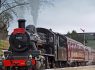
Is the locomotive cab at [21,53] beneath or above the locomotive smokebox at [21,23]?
beneath

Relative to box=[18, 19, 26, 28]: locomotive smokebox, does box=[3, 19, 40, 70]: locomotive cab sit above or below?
below

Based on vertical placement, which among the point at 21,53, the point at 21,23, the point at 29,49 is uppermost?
the point at 21,23

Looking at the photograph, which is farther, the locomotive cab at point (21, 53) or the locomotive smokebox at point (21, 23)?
the locomotive smokebox at point (21, 23)

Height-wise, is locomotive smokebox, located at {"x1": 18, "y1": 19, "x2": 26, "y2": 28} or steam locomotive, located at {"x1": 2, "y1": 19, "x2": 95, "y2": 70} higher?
locomotive smokebox, located at {"x1": 18, "y1": 19, "x2": 26, "y2": 28}

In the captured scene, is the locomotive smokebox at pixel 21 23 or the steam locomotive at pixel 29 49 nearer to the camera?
the steam locomotive at pixel 29 49

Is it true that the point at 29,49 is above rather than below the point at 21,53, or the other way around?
above

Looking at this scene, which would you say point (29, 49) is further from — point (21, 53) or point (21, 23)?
point (21, 23)

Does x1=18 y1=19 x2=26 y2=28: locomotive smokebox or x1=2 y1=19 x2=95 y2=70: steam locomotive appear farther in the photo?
x1=18 y1=19 x2=26 y2=28: locomotive smokebox

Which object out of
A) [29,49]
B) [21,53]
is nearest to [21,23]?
[29,49]

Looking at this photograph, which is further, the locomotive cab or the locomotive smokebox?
the locomotive smokebox

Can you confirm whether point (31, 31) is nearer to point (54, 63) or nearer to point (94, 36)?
point (54, 63)

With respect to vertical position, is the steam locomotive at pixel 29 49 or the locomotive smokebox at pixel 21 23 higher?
the locomotive smokebox at pixel 21 23

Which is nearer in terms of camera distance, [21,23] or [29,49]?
[29,49]

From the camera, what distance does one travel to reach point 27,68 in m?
20.9
